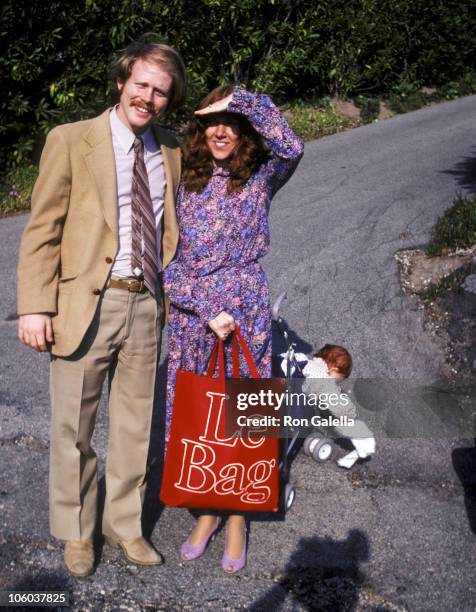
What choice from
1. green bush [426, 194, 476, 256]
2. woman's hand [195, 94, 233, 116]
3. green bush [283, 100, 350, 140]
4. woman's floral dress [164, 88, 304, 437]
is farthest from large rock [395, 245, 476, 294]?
green bush [283, 100, 350, 140]

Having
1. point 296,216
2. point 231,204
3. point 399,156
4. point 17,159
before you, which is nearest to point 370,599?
point 231,204

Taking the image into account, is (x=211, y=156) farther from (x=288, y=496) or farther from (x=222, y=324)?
(x=288, y=496)

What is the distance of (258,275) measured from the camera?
3.23 metres

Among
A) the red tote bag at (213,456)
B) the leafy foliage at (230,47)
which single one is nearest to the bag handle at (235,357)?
the red tote bag at (213,456)

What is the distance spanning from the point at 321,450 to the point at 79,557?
156cm

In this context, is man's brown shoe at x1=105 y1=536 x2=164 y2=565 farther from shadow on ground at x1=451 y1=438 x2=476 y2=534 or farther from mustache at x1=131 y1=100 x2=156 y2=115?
mustache at x1=131 y1=100 x2=156 y2=115

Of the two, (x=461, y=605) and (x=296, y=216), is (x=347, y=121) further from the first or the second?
(x=461, y=605)

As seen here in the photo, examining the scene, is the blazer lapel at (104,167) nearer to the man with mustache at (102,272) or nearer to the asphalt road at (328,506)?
the man with mustache at (102,272)

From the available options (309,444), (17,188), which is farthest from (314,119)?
(309,444)

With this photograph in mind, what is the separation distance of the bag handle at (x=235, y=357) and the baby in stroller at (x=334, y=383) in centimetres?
96

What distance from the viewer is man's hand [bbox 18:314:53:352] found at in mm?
2832

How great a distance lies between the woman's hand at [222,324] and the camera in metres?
3.09

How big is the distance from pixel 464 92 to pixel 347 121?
15.2 ft

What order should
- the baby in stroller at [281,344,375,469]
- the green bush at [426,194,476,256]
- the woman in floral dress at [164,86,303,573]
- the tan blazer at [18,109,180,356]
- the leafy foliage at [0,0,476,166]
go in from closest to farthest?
the tan blazer at [18,109,180,356] < the woman in floral dress at [164,86,303,573] < the baby in stroller at [281,344,375,469] < the green bush at [426,194,476,256] < the leafy foliage at [0,0,476,166]
